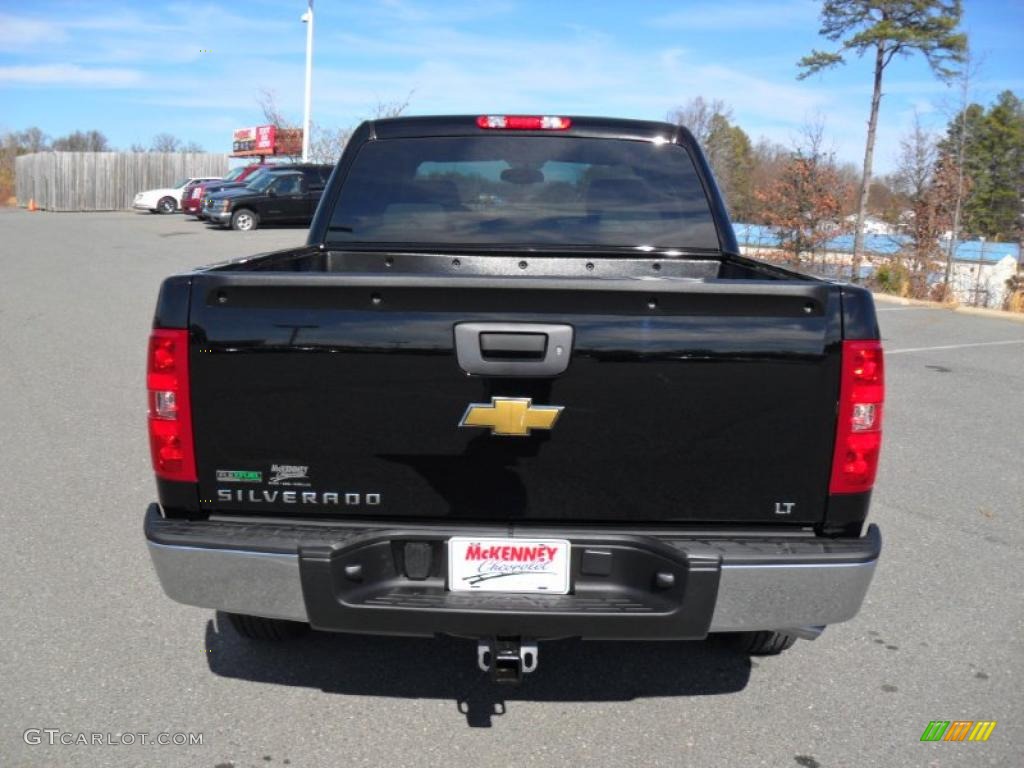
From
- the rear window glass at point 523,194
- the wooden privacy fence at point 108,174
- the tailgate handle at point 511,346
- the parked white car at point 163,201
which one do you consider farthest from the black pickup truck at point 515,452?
the wooden privacy fence at point 108,174

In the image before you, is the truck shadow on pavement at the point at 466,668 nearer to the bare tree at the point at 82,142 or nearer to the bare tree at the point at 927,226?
the bare tree at the point at 927,226

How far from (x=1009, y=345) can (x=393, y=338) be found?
1290cm

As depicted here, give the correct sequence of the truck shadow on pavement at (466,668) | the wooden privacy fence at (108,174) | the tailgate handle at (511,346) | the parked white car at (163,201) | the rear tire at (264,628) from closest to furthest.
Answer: the tailgate handle at (511,346)
the truck shadow on pavement at (466,668)
the rear tire at (264,628)
the parked white car at (163,201)
the wooden privacy fence at (108,174)

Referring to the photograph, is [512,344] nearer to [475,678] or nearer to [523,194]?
[475,678]

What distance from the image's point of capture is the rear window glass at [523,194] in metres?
4.53

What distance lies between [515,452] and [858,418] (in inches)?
39.6

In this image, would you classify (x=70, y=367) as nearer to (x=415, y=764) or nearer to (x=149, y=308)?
(x=149, y=308)

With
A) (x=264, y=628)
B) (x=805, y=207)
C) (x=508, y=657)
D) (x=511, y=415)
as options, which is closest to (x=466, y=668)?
(x=264, y=628)

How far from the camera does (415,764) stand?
3.12 metres

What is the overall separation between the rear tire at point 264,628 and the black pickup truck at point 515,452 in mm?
748

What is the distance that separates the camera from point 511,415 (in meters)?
2.87

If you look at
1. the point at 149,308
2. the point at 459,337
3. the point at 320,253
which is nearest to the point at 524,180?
the point at 320,253

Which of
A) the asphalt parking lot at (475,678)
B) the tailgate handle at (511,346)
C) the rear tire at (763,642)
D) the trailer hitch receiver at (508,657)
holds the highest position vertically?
the tailgate handle at (511,346)

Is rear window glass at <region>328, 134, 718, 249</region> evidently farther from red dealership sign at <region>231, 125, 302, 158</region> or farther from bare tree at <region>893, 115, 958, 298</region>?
red dealership sign at <region>231, 125, 302, 158</region>
